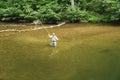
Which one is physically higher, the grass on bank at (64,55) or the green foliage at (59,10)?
the green foliage at (59,10)

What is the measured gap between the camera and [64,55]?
58.8ft

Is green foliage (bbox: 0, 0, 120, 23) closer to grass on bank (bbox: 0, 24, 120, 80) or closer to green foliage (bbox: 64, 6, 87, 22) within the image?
green foliage (bbox: 64, 6, 87, 22)

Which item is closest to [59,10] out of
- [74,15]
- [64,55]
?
[74,15]

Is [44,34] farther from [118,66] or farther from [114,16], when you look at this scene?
[118,66]

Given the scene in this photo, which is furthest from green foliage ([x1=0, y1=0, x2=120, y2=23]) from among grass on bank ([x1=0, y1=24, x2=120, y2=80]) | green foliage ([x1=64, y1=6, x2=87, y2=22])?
grass on bank ([x1=0, y1=24, x2=120, y2=80])

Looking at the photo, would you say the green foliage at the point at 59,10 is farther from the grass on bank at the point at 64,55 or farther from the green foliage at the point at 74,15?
the grass on bank at the point at 64,55

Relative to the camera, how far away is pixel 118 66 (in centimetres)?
1530

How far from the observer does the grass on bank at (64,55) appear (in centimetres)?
1462

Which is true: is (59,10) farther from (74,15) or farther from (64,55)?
(64,55)

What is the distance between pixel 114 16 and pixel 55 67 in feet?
42.1

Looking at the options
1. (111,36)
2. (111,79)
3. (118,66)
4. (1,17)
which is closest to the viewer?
(111,79)

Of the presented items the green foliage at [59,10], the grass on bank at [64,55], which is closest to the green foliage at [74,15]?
the green foliage at [59,10]

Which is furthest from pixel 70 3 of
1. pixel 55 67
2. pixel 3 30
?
pixel 55 67

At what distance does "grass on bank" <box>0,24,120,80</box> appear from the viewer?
14.6 meters
